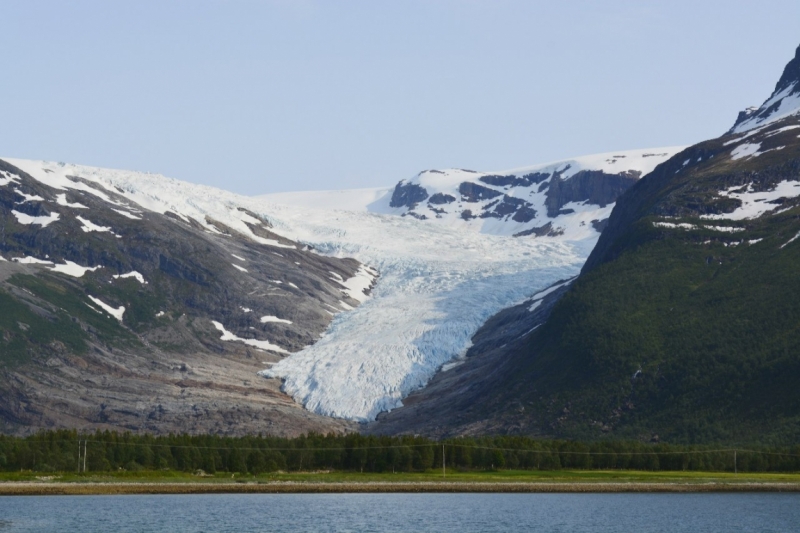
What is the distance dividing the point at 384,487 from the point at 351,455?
52.3 ft

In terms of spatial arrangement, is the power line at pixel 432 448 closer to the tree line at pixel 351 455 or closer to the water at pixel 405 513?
the tree line at pixel 351 455

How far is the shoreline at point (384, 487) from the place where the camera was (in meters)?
125

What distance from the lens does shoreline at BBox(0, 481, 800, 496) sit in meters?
125

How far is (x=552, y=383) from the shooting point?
199000 millimetres

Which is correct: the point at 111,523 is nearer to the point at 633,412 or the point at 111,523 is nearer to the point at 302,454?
the point at 302,454

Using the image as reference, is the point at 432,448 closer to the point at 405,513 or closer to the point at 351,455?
the point at 351,455

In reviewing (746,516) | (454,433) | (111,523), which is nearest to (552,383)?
(454,433)

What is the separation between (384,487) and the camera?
132m

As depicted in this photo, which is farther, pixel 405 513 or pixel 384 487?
pixel 384 487

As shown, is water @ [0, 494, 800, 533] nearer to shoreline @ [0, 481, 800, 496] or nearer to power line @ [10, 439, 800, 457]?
shoreline @ [0, 481, 800, 496]

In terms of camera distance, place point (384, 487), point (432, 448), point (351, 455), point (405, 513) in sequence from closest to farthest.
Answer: point (405, 513)
point (384, 487)
point (432, 448)
point (351, 455)

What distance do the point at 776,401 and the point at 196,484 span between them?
83.7 meters

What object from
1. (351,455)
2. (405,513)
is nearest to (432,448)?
(351,455)

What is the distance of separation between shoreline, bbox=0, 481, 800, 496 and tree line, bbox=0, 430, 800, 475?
33.7ft
